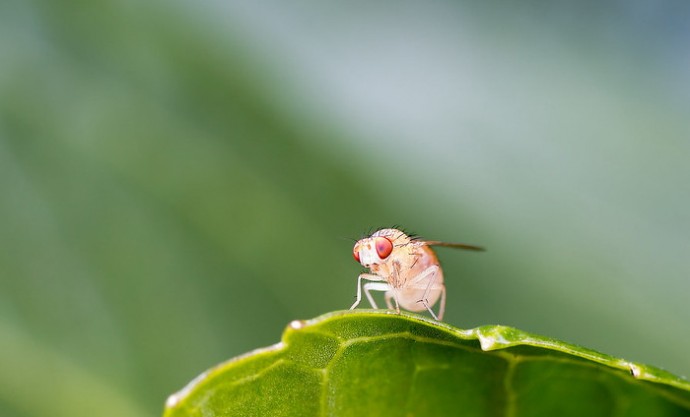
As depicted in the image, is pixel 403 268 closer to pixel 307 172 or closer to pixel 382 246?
pixel 382 246

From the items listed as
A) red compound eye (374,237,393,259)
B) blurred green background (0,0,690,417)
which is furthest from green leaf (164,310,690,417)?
blurred green background (0,0,690,417)

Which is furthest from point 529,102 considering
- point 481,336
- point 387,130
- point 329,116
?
point 481,336

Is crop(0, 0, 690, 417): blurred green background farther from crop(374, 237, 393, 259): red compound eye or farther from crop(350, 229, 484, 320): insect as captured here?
crop(374, 237, 393, 259): red compound eye

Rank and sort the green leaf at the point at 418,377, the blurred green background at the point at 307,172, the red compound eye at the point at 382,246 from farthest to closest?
the blurred green background at the point at 307,172
the red compound eye at the point at 382,246
the green leaf at the point at 418,377

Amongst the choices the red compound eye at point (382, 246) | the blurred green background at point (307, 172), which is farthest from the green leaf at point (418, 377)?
the blurred green background at point (307, 172)

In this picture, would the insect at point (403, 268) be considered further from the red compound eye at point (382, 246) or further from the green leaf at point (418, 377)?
the green leaf at point (418, 377)

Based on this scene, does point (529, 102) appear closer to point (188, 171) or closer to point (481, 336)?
point (188, 171)

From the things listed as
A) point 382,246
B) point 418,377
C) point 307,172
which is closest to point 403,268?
point 382,246

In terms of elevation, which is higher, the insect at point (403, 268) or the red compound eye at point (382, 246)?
the red compound eye at point (382, 246)
